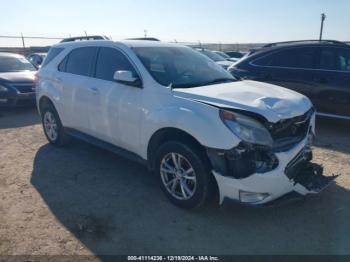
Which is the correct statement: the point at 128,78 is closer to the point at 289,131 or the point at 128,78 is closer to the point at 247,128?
the point at 247,128

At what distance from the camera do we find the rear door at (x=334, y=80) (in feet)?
21.8

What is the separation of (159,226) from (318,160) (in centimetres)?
298

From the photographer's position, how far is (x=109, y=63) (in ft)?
16.0

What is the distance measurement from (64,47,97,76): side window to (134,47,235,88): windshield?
919mm

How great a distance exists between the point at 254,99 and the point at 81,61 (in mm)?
2932

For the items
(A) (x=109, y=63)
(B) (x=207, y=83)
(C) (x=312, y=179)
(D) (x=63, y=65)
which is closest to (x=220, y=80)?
(B) (x=207, y=83)

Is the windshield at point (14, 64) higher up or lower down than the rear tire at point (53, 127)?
higher up

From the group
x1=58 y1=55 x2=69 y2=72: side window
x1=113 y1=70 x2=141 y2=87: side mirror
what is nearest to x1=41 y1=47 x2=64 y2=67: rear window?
x1=58 y1=55 x2=69 y2=72: side window

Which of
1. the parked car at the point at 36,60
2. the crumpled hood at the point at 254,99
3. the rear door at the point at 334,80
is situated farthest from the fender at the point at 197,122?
the parked car at the point at 36,60

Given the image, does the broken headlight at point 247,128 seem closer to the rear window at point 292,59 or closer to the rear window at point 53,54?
the rear window at point 53,54

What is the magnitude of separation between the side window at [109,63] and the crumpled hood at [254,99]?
1.03m

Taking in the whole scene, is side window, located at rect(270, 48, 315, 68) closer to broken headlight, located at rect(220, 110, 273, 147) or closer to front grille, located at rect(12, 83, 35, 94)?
broken headlight, located at rect(220, 110, 273, 147)

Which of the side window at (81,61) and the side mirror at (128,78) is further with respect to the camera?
the side window at (81,61)

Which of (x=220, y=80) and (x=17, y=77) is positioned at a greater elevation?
(x=220, y=80)
